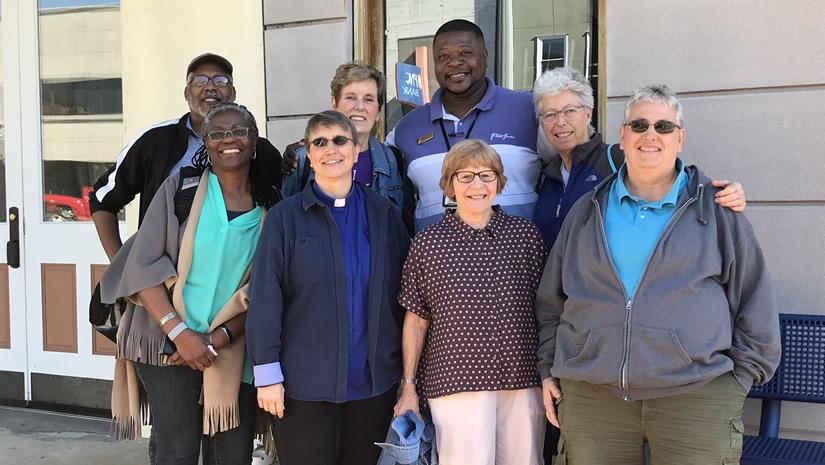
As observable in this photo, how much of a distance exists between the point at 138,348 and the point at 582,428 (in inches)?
66.2

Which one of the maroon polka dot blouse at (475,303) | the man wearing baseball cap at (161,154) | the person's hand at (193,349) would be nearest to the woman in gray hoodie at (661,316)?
the maroon polka dot blouse at (475,303)

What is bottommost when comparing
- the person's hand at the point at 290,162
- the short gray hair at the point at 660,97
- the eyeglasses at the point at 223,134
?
the person's hand at the point at 290,162

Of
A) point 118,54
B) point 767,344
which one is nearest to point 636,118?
point 767,344

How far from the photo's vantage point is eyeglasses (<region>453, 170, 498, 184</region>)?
258 cm

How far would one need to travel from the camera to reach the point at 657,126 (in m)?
2.32

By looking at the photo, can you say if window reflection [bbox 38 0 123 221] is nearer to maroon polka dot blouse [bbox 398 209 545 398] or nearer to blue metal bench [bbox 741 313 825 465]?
maroon polka dot blouse [bbox 398 209 545 398]

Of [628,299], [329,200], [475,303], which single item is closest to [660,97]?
[628,299]

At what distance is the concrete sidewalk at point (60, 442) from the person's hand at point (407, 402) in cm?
249

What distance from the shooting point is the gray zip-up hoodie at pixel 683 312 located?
223 centimetres

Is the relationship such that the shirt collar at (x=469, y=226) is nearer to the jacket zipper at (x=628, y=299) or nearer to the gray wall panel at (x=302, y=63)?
the jacket zipper at (x=628, y=299)

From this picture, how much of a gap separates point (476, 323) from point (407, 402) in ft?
1.38

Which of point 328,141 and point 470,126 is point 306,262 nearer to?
point 328,141

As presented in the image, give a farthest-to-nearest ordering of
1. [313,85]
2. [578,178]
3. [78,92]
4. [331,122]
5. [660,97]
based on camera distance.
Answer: [78,92], [313,85], [578,178], [331,122], [660,97]

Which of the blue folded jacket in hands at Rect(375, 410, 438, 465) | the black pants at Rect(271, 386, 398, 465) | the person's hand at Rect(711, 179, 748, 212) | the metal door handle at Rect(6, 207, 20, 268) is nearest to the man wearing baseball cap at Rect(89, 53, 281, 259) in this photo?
the black pants at Rect(271, 386, 398, 465)
